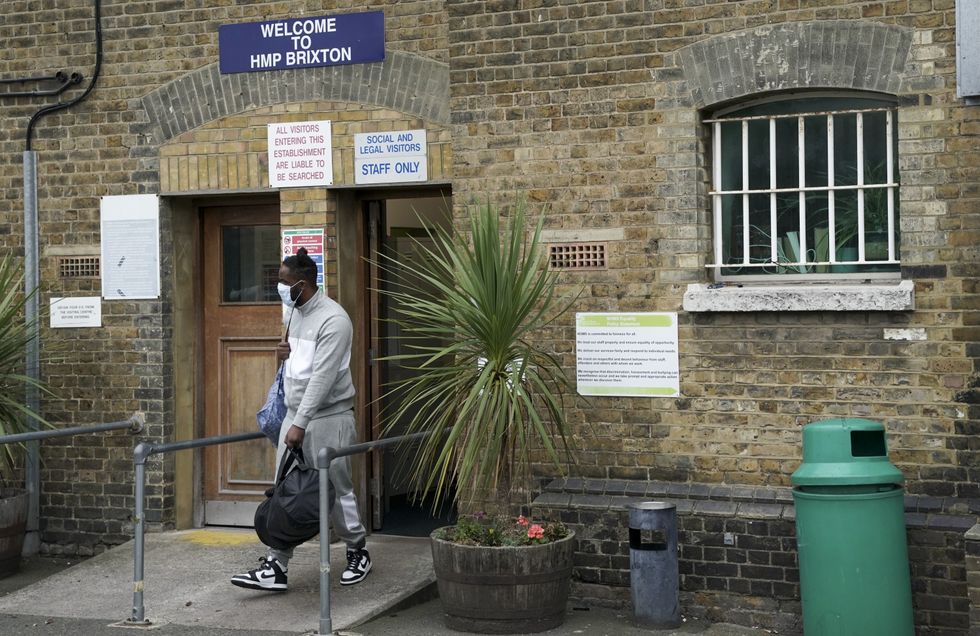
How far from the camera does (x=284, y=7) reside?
906 cm

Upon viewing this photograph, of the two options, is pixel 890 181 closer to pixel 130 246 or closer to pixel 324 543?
pixel 324 543

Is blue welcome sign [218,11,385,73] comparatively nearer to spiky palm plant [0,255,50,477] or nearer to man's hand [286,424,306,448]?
spiky palm plant [0,255,50,477]

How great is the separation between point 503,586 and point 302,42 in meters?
4.04

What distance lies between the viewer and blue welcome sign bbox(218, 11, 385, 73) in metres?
8.85

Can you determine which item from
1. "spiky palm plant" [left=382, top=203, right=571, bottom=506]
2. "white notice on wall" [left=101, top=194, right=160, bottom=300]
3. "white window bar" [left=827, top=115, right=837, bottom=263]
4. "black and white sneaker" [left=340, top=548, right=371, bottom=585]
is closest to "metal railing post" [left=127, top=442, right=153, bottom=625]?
"black and white sneaker" [left=340, top=548, right=371, bottom=585]

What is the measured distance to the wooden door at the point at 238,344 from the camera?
9.57 m

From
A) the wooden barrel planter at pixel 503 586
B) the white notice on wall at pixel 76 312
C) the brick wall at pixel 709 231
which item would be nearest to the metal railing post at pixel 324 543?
the wooden barrel planter at pixel 503 586

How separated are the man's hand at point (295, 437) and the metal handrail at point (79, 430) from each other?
5.46 feet

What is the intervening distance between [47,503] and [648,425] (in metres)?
4.68

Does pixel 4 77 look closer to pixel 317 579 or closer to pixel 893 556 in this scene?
pixel 317 579

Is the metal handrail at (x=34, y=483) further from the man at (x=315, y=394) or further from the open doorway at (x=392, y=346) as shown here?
the man at (x=315, y=394)

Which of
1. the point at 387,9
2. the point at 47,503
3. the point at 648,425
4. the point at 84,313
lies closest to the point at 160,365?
the point at 84,313

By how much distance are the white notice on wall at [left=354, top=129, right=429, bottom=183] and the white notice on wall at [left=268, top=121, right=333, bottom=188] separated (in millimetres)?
228

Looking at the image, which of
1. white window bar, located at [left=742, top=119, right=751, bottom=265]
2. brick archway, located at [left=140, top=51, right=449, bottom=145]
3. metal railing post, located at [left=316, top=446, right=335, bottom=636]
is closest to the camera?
metal railing post, located at [left=316, top=446, right=335, bottom=636]
